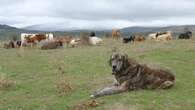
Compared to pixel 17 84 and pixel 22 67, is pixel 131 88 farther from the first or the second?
pixel 22 67

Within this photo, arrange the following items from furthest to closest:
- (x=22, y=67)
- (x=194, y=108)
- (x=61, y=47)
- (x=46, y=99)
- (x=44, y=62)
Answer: (x=61, y=47)
(x=44, y=62)
(x=22, y=67)
(x=46, y=99)
(x=194, y=108)

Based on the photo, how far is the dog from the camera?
1420 centimetres

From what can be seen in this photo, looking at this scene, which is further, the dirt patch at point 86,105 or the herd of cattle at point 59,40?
the herd of cattle at point 59,40

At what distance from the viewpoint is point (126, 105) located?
41.1 ft

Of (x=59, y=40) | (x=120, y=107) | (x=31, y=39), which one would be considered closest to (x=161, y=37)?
(x=59, y=40)

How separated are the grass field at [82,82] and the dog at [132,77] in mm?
276

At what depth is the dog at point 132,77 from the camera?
14.2m

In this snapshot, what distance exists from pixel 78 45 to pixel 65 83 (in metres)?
18.0

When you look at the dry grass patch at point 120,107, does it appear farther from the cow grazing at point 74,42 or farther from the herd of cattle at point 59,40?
the cow grazing at point 74,42

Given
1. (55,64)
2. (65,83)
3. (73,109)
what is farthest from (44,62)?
(73,109)

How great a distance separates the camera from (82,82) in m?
16.2

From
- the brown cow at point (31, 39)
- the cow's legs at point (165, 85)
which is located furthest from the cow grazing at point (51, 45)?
the cow's legs at point (165, 85)

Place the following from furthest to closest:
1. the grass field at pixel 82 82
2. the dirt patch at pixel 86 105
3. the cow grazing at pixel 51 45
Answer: the cow grazing at pixel 51 45 < the grass field at pixel 82 82 < the dirt patch at pixel 86 105

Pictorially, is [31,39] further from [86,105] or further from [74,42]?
[86,105]
